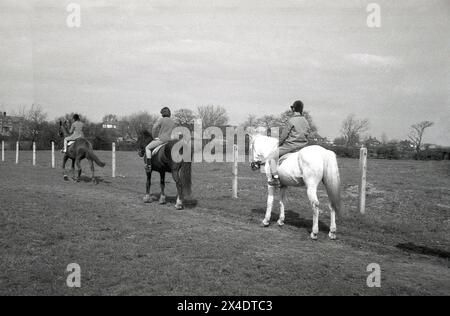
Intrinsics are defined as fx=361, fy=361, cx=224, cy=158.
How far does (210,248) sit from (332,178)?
3.02 meters

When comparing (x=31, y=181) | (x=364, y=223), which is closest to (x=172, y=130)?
(x=364, y=223)

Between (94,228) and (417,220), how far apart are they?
8.38 metres

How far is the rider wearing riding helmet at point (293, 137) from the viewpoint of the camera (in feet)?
28.1

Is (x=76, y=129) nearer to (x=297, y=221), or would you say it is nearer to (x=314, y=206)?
(x=297, y=221)

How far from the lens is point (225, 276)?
533cm

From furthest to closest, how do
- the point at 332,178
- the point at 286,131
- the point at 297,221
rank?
1. the point at 297,221
2. the point at 286,131
3. the point at 332,178

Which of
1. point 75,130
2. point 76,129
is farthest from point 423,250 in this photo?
point 75,130

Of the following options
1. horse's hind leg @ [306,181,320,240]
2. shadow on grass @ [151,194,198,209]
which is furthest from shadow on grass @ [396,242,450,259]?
shadow on grass @ [151,194,198,209]

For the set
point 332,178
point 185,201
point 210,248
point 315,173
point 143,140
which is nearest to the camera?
point 210,248

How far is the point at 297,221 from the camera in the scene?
9.74 m

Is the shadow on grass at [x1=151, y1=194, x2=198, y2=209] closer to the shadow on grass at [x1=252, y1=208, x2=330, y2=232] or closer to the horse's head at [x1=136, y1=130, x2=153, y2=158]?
the horse's head at [x1=136, y1=130, x2=153, y2=158]

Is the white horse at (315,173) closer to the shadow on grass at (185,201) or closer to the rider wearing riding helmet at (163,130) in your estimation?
the shadow on grass at (185,201)

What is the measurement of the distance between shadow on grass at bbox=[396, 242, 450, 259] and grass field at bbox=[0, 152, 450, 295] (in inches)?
0.9
